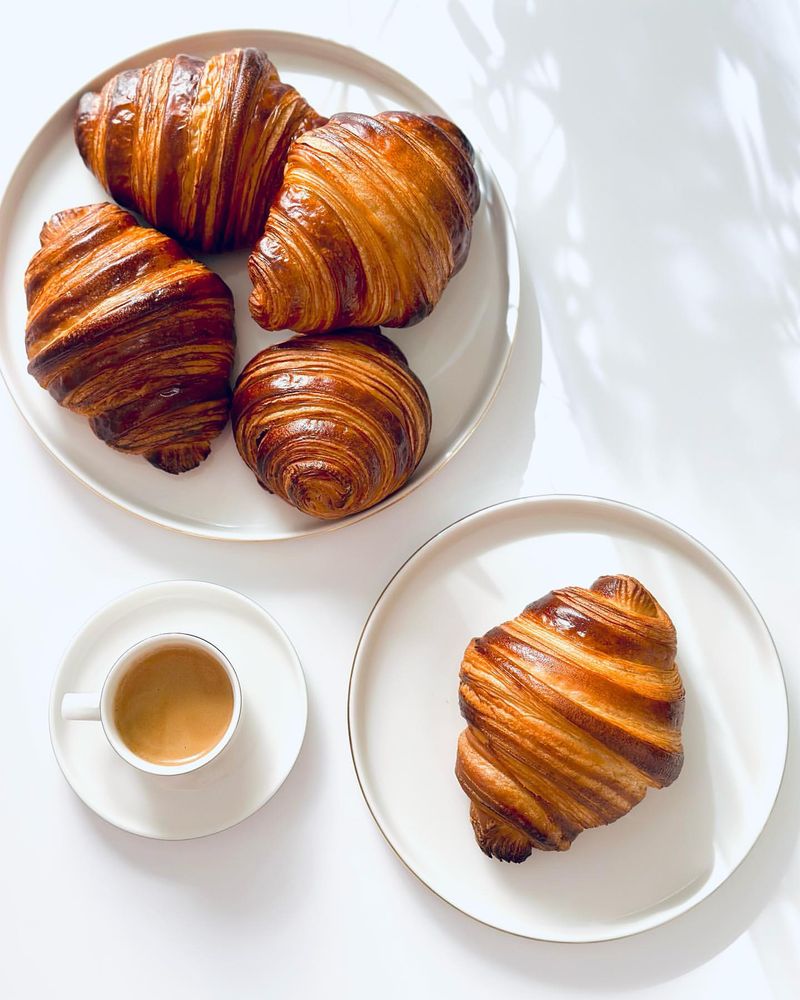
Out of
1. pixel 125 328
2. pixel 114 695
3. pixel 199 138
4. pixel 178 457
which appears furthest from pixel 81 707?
pixel 199 138

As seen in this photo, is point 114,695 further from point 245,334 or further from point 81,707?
point 245,334


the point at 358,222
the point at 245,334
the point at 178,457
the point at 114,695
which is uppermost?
the point at 358,222

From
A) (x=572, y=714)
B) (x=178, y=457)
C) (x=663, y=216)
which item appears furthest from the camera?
(x=663, y=216)

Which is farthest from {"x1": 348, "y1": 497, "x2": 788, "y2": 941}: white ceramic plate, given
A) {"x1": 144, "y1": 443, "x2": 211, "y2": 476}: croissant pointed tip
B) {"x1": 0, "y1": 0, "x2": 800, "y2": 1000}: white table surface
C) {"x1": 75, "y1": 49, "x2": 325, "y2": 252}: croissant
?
{"x1": 75, "y1": 49, "x2": 325, "y2": 252}: croissant

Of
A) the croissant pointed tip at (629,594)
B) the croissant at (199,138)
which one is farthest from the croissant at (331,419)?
the croissant pointed tip at (629,594)

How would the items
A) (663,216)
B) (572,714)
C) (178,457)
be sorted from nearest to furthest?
(572,714) → (178,457) → (663,216)

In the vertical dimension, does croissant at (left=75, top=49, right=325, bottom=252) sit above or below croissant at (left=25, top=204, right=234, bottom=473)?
above

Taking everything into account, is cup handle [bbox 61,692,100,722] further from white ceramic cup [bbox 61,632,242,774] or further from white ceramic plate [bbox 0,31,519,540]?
white ceramic plate [bbox 0,31,519,540]
